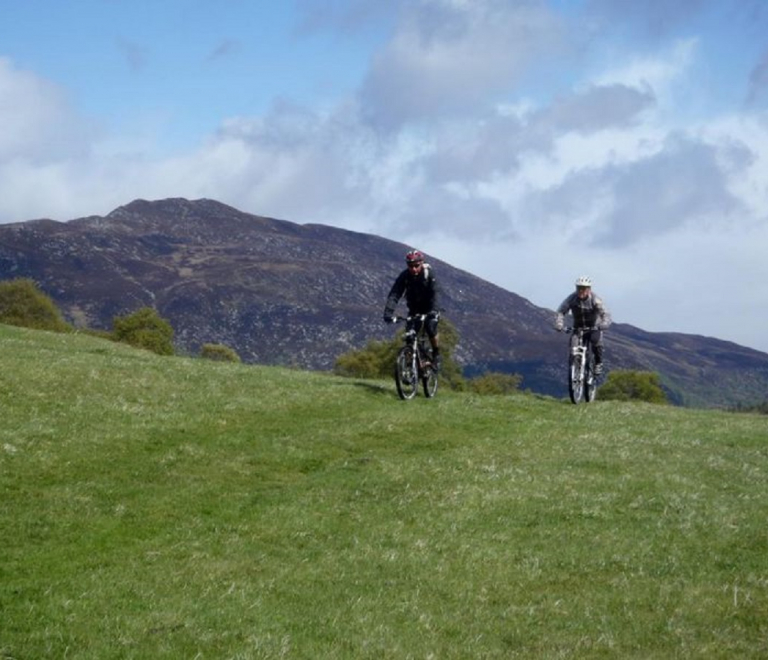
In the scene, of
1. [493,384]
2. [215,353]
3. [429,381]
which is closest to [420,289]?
[429,381]

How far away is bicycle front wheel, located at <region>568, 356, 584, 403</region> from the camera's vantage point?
123 feet

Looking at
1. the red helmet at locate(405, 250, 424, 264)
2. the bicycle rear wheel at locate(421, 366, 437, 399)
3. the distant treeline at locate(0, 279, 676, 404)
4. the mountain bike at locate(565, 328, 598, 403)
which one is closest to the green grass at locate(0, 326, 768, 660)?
the bicycle rear wheel at locate(421, 366, 437, 399)

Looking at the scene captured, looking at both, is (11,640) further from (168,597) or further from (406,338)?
(406,338)

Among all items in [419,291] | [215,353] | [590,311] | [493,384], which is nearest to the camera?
[419,291]

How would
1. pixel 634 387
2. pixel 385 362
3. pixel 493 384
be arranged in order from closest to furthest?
pixel 634 387
pixel 385 362
pixel 493 384

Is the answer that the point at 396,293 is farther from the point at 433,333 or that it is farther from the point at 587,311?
the point at 587,311

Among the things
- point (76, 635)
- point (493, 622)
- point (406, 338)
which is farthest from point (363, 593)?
point (406, 338)

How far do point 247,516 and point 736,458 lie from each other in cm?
1417

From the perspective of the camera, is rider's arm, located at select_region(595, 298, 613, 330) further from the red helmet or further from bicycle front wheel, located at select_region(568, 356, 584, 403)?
the red helmet

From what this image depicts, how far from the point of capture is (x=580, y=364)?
37875 millimetres

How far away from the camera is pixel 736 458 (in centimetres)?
2783

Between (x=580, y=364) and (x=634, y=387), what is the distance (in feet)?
244

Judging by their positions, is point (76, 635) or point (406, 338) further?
point (406, 338)

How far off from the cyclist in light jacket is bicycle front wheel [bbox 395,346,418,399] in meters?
5.77
